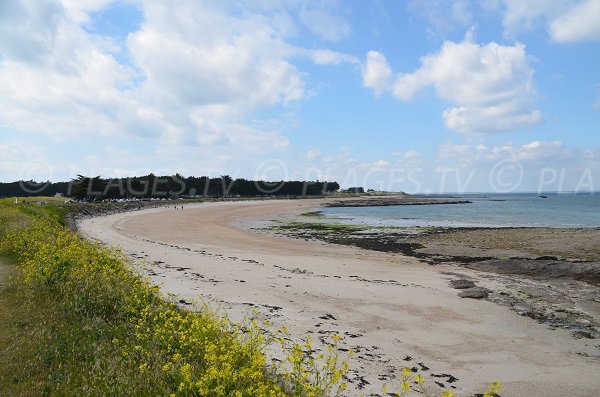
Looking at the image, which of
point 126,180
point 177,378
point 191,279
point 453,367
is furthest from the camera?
point 126,180

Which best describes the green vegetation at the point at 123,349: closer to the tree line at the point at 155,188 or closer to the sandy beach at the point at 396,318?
the sandy beach at the point at 396,318

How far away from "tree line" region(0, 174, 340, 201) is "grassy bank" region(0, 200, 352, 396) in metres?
88.9

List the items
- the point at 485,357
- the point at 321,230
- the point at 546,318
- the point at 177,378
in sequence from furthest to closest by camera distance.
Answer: the point at 321,230 < the point at 546,318 < the point at 485,357 < the point at 177,378

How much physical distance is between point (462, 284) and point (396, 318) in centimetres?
566

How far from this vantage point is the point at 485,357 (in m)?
8.35

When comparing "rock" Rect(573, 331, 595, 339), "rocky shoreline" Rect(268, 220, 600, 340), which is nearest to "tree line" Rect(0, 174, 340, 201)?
"rocky shoreline" Rect(268, 220, 600, 340)

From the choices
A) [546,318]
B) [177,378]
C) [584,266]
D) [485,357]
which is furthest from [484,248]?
[177,378]

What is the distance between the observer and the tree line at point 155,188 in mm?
90875

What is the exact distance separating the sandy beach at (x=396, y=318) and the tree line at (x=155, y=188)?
80956mm

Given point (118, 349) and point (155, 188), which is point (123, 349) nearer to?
point (118, 349)

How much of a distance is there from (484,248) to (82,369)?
24316 millimetres

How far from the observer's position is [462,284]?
15031mm

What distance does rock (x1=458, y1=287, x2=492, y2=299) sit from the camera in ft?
43.8

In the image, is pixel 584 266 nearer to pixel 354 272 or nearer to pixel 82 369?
pixel 354 272
